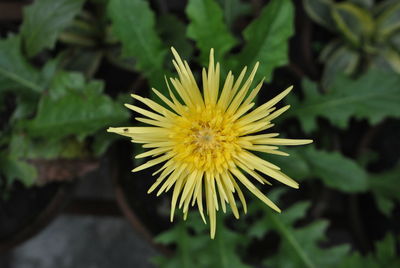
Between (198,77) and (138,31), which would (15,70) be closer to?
(138,31)

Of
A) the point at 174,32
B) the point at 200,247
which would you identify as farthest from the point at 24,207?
the point at 174,32

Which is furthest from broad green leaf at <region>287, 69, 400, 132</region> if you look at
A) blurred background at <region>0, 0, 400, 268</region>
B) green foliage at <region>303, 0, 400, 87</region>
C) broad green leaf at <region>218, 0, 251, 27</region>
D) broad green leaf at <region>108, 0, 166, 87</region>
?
broad green leaf at <region>108, 0, 166, 87</region>

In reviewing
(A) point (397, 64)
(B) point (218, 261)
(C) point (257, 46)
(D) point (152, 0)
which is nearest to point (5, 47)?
(D) point (152, 0)

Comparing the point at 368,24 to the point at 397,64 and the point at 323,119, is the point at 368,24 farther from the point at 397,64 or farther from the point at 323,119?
the point at 323,119

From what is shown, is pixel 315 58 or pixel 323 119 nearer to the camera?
pixel 323 119

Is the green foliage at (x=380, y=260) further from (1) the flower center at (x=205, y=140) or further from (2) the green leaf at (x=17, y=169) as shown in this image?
(2) the green leaf at (x=17, y=169)

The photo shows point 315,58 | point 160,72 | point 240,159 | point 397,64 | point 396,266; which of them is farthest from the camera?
point 315,58
